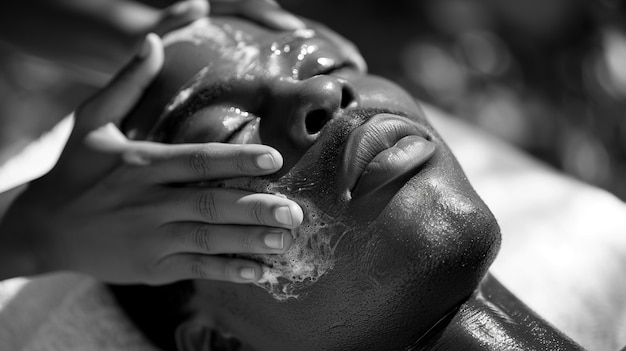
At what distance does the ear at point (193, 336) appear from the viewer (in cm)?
108

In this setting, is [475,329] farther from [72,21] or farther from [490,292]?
[72,21]

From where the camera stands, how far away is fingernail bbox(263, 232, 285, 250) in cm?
92

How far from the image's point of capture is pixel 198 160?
0.96 metres

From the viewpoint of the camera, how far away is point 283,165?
95 cm

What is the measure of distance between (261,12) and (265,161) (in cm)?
36

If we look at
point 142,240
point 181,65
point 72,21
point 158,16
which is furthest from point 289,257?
point 72,21

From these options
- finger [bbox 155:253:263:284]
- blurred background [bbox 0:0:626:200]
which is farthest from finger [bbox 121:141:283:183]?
blurred background [bbox 0:0:626:200]

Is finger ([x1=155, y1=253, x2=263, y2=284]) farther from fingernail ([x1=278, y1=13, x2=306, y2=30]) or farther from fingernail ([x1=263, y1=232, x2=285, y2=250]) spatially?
fingernail ([x1=278, y1=13, x2=306, y2=30])

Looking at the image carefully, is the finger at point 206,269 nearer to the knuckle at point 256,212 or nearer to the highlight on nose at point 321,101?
the knuckle at point 256,212

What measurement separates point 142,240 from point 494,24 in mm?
2178

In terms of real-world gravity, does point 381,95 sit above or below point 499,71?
above

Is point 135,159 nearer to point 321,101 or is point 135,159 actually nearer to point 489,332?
point 321,101

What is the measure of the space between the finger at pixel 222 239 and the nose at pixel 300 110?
10cm

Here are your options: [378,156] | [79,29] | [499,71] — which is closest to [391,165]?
[378,156]
